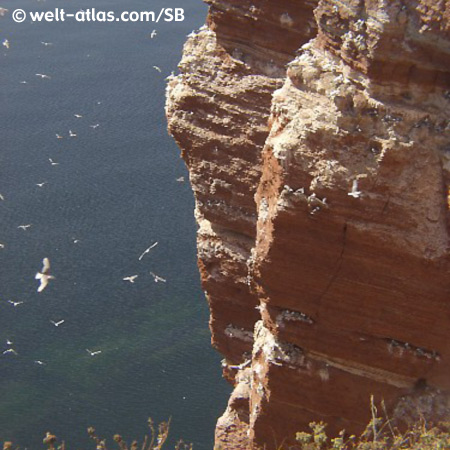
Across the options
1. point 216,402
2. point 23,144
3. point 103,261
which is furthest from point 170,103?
point 23,144

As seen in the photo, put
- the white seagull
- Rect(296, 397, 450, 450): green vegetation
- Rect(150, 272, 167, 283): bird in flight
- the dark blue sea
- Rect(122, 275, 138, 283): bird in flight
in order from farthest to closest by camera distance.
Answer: Rect(122, 275, 138, 283): bird in flight
Rect(150, 272, 167, 283): bird in flight
the dark blue sea
the white seagull
Rect(296, 397, 450, 450): green vegetation

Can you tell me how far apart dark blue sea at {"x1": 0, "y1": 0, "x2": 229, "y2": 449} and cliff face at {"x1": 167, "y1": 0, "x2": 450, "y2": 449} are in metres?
12.9

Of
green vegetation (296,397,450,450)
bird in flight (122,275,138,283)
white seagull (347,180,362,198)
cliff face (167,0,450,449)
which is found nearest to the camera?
green vegetation (296,397,450,450)

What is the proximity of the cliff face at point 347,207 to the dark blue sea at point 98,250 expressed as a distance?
1287cm

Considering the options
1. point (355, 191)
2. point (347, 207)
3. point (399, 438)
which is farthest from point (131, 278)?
point (399, 438)

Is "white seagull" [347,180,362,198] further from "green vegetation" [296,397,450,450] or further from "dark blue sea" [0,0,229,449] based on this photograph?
"dark blue sea" [0,0,229,449]

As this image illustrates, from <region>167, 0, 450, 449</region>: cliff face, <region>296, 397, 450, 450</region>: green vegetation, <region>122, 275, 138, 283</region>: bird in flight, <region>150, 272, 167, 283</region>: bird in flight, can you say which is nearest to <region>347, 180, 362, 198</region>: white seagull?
<region>167, 0, 450, 449</region>: cliff face

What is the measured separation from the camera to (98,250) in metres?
33.1

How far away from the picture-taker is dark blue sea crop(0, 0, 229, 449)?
25.8 meters

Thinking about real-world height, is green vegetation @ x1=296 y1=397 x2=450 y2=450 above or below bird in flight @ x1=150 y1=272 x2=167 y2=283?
above

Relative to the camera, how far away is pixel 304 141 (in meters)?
9.79

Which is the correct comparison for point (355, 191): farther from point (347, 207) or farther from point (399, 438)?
point (399, 438)

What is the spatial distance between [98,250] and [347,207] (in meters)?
23.9

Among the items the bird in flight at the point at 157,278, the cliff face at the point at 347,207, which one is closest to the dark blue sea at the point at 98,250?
the bird in flight at the point at 157,278
